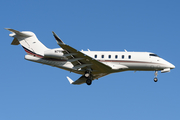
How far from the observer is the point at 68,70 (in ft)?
98.4

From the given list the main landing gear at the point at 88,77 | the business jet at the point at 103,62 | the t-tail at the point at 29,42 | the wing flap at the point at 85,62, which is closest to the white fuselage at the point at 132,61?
the business jet at the point at 103,62

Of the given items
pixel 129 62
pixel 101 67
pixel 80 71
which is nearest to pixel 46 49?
pixel 80 71

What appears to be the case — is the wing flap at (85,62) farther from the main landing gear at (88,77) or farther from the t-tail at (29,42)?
the t-tail at (29,42)

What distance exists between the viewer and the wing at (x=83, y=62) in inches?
981

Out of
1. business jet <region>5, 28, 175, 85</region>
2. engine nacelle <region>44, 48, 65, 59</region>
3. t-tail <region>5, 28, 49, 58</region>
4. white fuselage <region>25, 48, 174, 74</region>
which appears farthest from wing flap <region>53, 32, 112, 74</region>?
t-tail <region>5, 28, 49, 58</region>

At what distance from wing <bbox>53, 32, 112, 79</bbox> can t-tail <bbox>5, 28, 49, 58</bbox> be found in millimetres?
4766

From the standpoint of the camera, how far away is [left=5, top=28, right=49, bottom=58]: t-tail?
1185 inches

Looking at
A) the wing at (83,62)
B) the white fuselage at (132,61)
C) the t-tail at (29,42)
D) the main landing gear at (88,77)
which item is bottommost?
the main landing gear at (88,77)

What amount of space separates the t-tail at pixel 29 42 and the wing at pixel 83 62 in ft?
15.6

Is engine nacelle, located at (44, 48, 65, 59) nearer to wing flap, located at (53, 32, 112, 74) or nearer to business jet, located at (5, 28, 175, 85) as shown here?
business jet, located at (5, 28, 175, 85)

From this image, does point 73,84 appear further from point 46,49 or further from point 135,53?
point 135,53

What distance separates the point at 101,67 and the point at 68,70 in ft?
13.3

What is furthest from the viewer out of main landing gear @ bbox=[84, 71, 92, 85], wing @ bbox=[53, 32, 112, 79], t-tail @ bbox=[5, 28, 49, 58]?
t-tail @ bbox=[5, 28, 49, 58]

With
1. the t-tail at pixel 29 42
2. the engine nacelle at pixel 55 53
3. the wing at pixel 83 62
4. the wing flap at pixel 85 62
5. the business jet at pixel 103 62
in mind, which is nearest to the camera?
the wing at pixel 83 62
